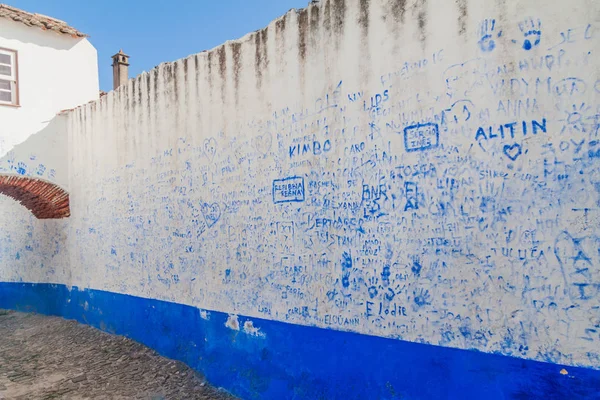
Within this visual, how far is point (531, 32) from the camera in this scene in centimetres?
301

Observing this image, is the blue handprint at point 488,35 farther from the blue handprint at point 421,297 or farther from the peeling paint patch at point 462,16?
the blue handprint at point 421,297

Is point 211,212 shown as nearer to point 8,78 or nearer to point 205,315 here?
point 205,315

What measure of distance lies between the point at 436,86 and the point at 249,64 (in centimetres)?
214

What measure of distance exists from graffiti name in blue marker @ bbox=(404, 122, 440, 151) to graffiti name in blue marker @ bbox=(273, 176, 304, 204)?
1.12 meters

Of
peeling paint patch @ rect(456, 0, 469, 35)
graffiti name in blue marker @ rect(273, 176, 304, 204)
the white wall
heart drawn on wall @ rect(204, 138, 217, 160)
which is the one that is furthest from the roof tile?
peeling paint patch @ rect(456, 0, 469, 35)

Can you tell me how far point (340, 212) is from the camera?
4074mm

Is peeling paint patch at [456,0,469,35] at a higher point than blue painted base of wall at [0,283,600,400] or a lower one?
higher

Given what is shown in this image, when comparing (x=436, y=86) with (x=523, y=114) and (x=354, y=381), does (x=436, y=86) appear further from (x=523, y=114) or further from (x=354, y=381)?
(x=354, y=381)

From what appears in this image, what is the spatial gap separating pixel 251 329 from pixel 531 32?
3517mm

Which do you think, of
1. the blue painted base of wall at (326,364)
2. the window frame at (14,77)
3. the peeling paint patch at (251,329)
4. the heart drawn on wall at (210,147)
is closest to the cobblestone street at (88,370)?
the blue painted base of wall at (326,364)

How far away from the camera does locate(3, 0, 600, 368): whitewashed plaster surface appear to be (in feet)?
9.46

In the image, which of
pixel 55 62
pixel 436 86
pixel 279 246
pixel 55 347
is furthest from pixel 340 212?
pixel 55 62

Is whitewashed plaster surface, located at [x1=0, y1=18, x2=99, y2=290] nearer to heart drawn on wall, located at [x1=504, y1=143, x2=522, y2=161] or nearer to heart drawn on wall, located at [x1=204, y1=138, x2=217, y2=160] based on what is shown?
heart drawn on wall, located at [x1=204, y1=138, x2=217, y2=160]

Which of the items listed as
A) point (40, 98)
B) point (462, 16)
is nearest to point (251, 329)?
point (462, 16)
